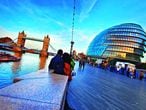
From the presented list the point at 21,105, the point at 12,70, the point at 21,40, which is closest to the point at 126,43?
the point at 21,40

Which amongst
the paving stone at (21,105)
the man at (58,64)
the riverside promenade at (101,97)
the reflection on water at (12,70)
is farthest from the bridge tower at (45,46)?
the paving stone at (21,105)

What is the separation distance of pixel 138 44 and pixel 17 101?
112 metres

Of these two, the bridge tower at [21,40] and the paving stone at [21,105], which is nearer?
the paving stone at [21,105]

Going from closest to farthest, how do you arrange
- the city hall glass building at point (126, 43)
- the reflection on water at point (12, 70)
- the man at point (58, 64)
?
the man at point (58, 64), the reflection on water at point (12, 70), the city hall glass building at point (126, 43)

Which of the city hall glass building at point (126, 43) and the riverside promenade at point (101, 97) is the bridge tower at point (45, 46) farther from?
the riverside promenade at point (101, 97)

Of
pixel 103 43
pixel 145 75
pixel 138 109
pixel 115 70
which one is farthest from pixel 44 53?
pixel 138 109

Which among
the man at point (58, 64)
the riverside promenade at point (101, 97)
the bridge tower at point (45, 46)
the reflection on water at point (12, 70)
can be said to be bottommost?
the riverside promenade at point (101, 97)

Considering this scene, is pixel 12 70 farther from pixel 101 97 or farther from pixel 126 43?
pixel 126 43

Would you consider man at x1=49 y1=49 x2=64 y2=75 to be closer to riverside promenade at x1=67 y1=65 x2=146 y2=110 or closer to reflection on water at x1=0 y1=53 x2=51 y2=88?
riverside promenade at x1=67 y1=65 x2=146 y2=110

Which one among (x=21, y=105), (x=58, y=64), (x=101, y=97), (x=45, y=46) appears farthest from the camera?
(x=45, y=46)

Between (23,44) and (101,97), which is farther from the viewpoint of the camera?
(23,44)

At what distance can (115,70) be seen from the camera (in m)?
59.6

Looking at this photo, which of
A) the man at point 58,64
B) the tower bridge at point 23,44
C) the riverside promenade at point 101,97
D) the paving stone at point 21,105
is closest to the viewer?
the paving stone at point 21,105

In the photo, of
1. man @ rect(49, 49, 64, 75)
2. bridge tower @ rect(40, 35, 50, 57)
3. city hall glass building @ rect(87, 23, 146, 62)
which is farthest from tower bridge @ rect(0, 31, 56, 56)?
man @ rect(49, 49, 64, 75)
